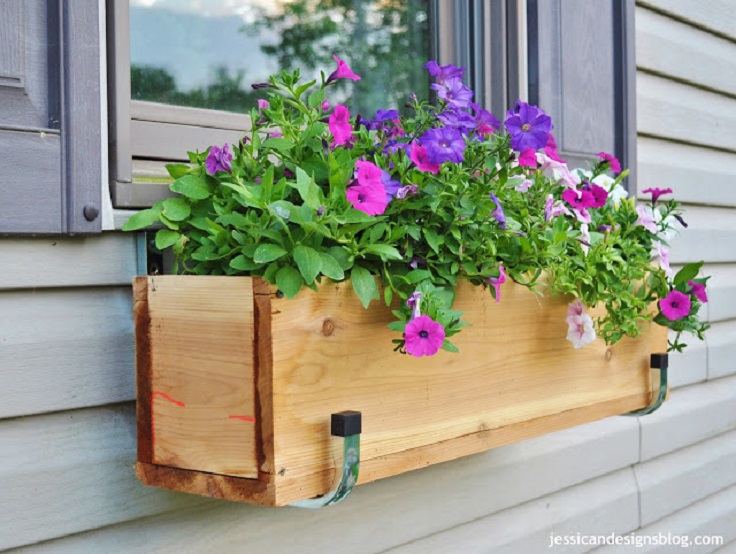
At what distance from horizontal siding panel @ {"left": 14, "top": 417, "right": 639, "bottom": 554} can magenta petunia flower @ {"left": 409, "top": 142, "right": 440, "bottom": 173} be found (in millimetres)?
591

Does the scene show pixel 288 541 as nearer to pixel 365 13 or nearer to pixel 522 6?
pixel 365 13

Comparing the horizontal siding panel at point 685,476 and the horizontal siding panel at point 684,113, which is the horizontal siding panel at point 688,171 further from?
the horizontal siding panel at point 685,476

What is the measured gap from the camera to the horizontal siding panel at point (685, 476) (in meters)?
2.29

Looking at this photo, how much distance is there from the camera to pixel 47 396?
3.68 feet

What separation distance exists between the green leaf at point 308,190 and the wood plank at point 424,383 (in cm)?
11

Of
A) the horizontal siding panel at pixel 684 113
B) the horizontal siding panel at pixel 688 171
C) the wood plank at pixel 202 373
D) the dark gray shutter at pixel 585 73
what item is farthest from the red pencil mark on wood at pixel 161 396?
the horizontal siding panel at pixel 684 113

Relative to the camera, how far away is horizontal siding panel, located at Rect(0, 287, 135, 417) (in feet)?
3.58

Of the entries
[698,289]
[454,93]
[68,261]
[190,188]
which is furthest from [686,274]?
[68,261]

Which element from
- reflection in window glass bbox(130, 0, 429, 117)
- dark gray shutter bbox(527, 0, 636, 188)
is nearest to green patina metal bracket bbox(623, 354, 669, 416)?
dark gray shutter bbox(527, 0, 636, 188)

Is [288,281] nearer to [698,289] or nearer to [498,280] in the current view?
[498,280]

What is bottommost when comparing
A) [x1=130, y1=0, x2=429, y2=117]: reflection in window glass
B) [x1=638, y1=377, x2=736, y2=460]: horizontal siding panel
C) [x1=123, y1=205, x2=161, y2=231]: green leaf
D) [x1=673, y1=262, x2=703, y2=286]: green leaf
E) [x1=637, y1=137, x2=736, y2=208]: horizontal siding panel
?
[x1=638, y1=377, x2=736, y2=460]: horizontal siding panel

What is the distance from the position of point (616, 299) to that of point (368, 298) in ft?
2.01

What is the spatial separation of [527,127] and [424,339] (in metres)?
0.37

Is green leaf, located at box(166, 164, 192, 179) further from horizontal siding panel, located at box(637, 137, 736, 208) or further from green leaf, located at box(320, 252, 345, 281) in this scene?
horizontal siding panel, located at box(637, 137, 736, 208)
